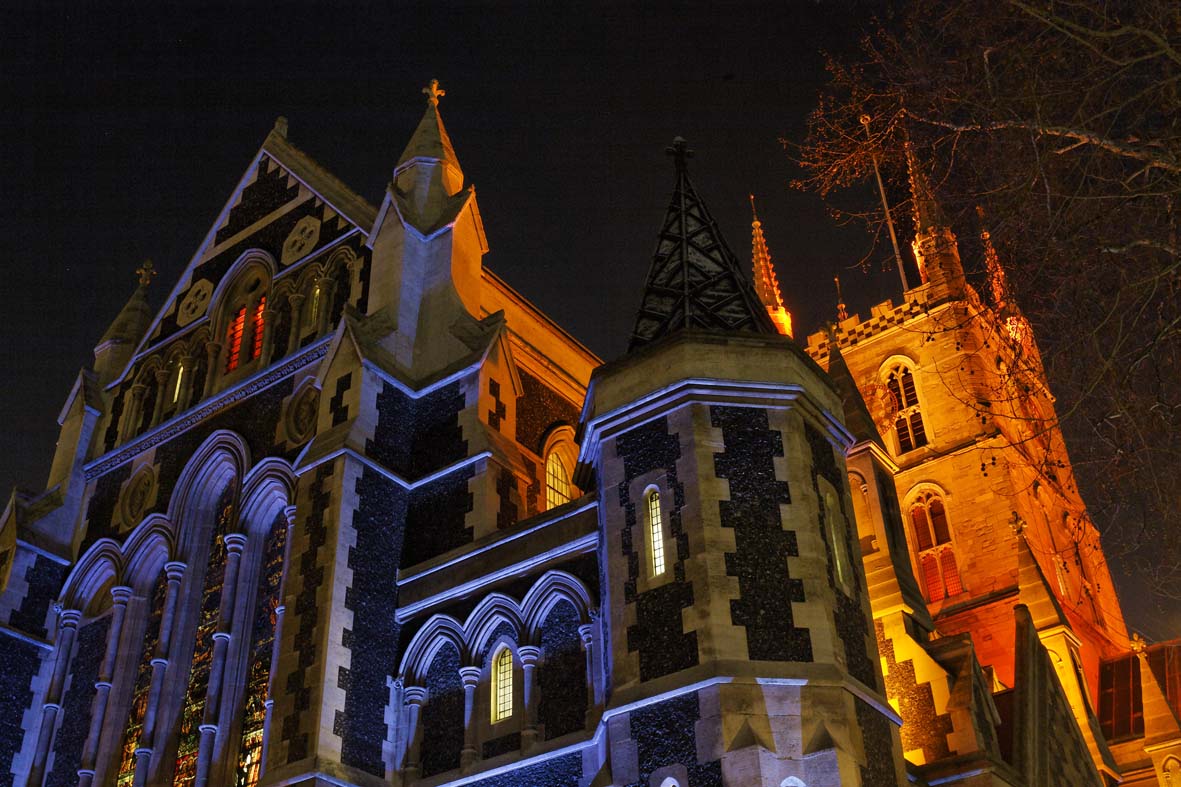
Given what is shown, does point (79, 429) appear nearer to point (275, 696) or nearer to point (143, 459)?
point (143, 459)

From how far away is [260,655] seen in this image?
64.3 feet

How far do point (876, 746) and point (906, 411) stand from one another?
99.6ft

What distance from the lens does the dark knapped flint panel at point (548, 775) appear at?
1441 centimetres

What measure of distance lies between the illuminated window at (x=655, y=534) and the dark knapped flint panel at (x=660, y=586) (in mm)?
134

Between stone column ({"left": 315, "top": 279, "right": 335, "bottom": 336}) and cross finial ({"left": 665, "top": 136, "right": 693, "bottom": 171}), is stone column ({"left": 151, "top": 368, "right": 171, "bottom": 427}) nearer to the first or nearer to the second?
stone column ({"left": 315, "top": 279, "right": 335, "bottom": 336})

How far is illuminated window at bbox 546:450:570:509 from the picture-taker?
72.4 feet

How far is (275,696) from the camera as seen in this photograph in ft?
54.4

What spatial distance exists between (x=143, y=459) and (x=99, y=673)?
4620mm

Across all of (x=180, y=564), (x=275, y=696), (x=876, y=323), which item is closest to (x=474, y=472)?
(x=275, y=696)

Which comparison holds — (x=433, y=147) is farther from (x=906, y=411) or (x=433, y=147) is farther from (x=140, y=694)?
(x=906, y=411)

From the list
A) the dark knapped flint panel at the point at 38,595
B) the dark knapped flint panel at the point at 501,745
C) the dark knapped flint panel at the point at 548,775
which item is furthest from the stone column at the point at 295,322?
the dark knapped flint panel at the point at 548,775

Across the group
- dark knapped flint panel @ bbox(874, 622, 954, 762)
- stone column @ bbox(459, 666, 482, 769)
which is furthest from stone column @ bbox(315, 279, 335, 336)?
dark knapped flint panel @ bbox(874, 622, 954, 762)

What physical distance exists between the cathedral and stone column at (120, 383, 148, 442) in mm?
99

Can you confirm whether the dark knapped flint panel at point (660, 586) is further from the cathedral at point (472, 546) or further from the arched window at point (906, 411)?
the arched window at point (906, 411)
